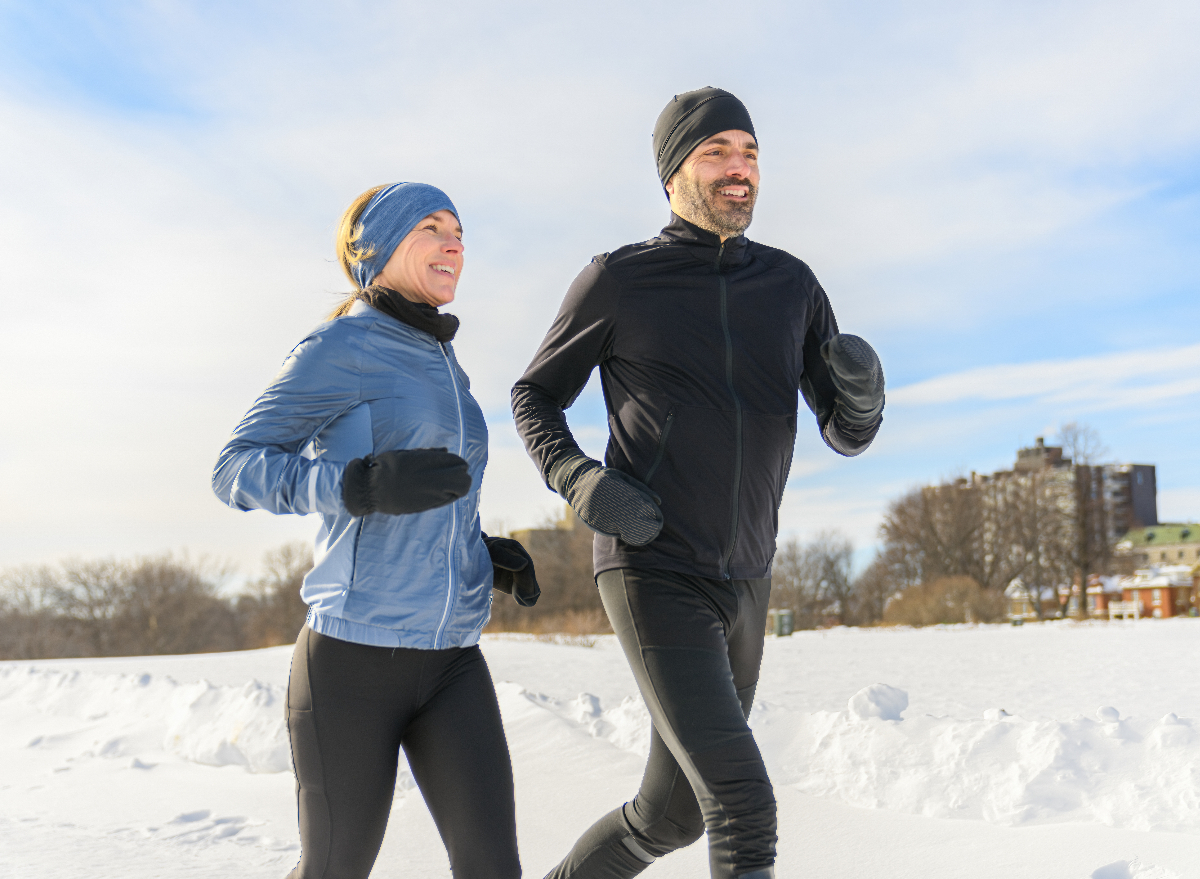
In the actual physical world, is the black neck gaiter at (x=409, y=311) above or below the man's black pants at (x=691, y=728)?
above

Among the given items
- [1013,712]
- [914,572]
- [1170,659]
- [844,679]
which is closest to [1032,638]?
[1170,659]

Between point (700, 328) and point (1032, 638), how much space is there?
45.9ft

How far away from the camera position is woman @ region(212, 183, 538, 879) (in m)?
1.95

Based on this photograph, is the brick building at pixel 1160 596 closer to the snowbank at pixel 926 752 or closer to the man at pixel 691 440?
the snowbank at pixel 926 752

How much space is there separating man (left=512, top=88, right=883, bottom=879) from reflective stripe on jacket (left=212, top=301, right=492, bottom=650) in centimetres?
35

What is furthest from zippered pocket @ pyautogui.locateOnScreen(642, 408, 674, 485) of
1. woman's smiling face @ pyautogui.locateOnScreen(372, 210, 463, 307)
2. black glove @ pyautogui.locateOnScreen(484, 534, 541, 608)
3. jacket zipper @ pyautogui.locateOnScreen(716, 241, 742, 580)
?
woman's smiling face @ pyautogui.locateOnScreen(372, 210, 463, 307)

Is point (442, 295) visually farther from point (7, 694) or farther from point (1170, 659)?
point (7, 694)

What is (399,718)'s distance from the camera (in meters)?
2.06

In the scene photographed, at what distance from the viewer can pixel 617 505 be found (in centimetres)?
219

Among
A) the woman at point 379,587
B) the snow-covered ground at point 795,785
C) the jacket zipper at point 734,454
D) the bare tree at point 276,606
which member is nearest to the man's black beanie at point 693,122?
the jacket zipper at point 734,454

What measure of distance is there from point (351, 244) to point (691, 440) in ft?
3.21

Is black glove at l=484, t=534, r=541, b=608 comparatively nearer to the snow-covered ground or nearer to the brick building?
the snow-covered ground

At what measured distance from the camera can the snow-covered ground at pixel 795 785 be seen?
3.53m

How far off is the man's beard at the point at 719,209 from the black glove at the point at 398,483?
1.06m
